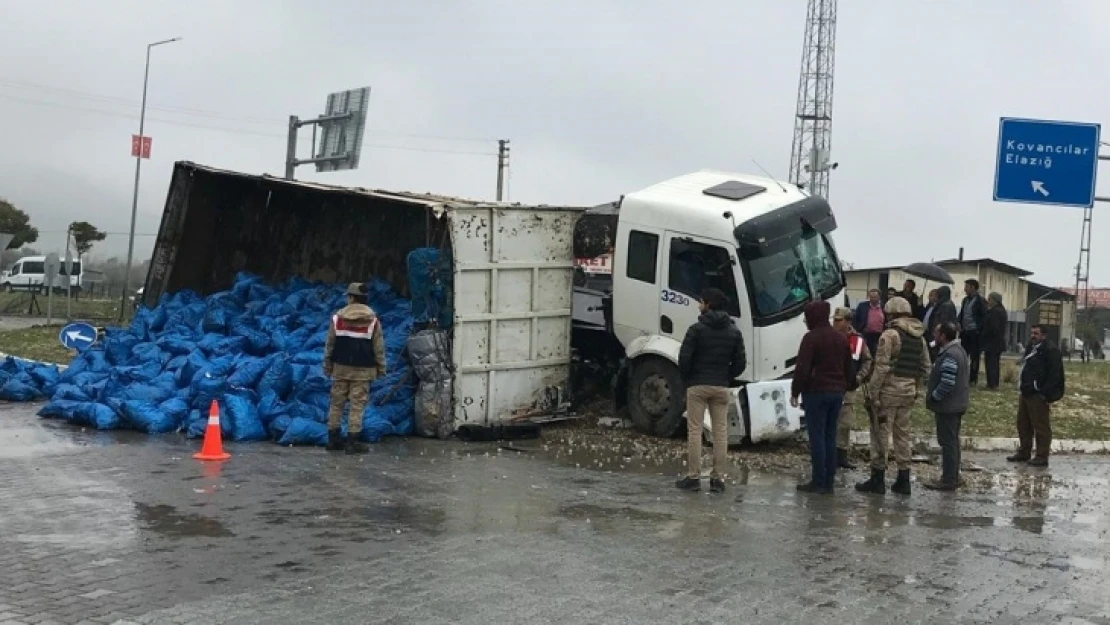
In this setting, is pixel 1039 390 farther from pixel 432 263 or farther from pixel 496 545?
pixel 496 545

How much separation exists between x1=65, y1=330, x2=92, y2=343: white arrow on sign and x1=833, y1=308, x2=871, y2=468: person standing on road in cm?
983

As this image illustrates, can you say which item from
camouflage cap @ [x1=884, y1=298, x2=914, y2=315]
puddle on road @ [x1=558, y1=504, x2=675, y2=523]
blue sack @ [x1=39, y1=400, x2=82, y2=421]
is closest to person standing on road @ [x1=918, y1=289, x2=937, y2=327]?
camouflage cap @ [x1=884, y1=298, x2=914, y2=315]

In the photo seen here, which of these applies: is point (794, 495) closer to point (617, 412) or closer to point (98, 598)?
point (617, 412)

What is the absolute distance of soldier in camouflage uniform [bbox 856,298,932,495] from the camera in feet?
34.1

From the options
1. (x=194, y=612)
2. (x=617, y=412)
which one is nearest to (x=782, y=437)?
(x=617, y=412)

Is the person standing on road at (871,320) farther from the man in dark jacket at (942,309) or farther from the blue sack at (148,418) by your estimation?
the blue sack at (148,418)

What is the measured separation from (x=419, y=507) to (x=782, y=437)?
4920mm

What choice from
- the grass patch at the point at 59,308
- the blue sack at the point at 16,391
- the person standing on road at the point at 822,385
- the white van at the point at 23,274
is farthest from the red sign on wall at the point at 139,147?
the person standing on road at the point at 822,385

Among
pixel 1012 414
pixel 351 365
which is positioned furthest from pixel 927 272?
pixel 351 365

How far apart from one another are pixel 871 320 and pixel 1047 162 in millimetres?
6304

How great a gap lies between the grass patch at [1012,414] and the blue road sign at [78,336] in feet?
34.9

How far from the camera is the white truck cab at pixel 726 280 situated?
12.2 meters

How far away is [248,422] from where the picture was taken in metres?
11.8

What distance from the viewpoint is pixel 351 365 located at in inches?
448
